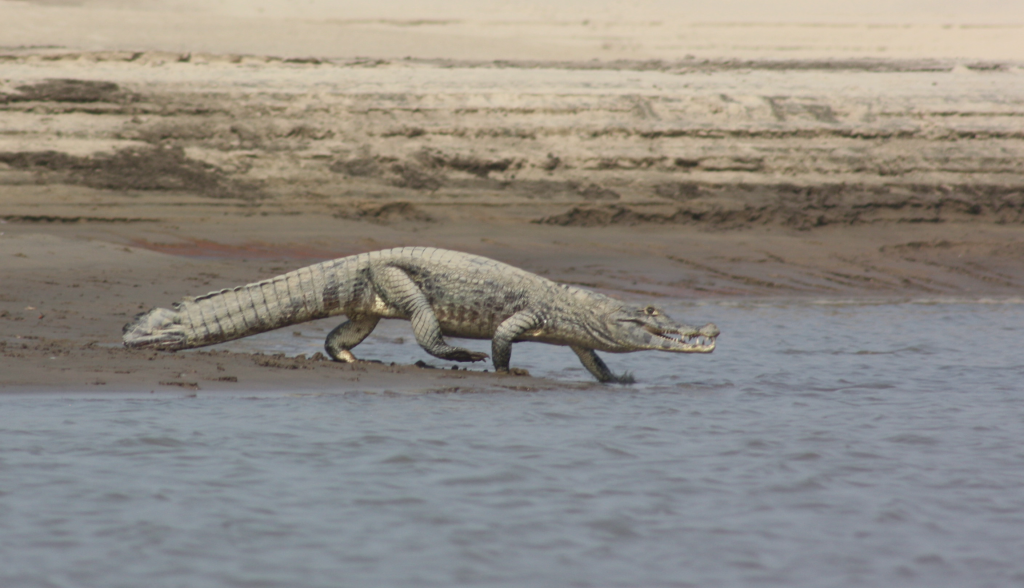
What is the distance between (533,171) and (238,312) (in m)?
8.30

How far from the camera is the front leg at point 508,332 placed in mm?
6535

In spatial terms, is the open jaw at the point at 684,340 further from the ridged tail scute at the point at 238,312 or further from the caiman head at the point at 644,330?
the ridged tail scute at the point at 238,312

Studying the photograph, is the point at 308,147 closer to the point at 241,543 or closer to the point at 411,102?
the point at 411,102

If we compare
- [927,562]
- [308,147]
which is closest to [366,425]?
[927,562]

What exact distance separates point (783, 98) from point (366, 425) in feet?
42.1

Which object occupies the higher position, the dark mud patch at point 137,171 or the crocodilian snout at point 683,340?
the dark mud patch at point 137,171

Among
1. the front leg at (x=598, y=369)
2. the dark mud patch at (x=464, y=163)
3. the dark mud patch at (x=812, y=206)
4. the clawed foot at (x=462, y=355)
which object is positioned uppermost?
the dark mud patch at (x=464, y=163)

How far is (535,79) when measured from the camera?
52.3ft

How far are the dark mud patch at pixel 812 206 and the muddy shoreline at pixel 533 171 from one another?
0.11 ft

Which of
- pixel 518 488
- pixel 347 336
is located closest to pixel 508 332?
pixel 347 336

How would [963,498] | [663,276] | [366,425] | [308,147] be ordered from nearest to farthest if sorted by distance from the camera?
[963,498] < [366,425] < [663,276] < [308,147]

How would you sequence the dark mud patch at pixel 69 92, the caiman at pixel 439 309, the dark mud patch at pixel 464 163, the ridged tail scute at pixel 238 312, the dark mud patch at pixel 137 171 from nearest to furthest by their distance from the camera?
the ridged tail scute at pixel 238 312, the caiman at pixel 439 309, the dark mud patch at pixel 137 171, the dark mud patch at pixel 69 92, the dark mud patch at pixel 464 163

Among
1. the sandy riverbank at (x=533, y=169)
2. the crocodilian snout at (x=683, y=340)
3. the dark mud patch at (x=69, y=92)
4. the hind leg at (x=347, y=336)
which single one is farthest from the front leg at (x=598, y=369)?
the dark mud patch at (x=69, y=92)

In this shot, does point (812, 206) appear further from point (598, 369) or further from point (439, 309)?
point (439, 309)
